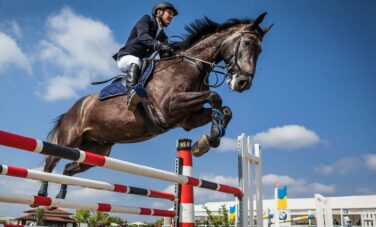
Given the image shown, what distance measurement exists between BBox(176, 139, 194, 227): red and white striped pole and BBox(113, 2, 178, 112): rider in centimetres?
73

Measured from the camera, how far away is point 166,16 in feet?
15.9

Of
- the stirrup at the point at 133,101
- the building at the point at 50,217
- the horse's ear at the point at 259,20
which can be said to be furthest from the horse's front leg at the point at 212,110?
the building at the point at 50,217

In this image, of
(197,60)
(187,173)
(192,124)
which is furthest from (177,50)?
(187,173)

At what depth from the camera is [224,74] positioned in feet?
15.1

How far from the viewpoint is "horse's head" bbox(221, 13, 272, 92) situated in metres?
4.27

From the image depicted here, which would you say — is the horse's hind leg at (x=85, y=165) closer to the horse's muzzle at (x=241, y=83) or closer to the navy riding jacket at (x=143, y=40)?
the navy riding jacket at (x=143, y=40)

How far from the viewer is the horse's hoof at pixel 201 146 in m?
4.05

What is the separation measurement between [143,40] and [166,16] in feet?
1.67

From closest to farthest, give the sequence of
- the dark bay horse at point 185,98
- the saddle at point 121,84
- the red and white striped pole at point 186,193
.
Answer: the red and white striped pole at point 186,193, the dark bay horse at point 185,98, the saddle at point 121,84

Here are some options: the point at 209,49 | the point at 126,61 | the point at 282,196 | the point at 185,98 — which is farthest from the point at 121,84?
the point at 282,196

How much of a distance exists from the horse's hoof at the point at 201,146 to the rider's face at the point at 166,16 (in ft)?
A: 5.40

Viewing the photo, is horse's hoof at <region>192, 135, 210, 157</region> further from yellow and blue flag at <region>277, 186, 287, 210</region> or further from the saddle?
yellow and blue flag at <region>277, 186, 287, 210</region>

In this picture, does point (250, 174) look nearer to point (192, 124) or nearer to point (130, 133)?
point (192, 124)

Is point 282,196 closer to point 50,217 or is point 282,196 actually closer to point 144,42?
point 50,217
